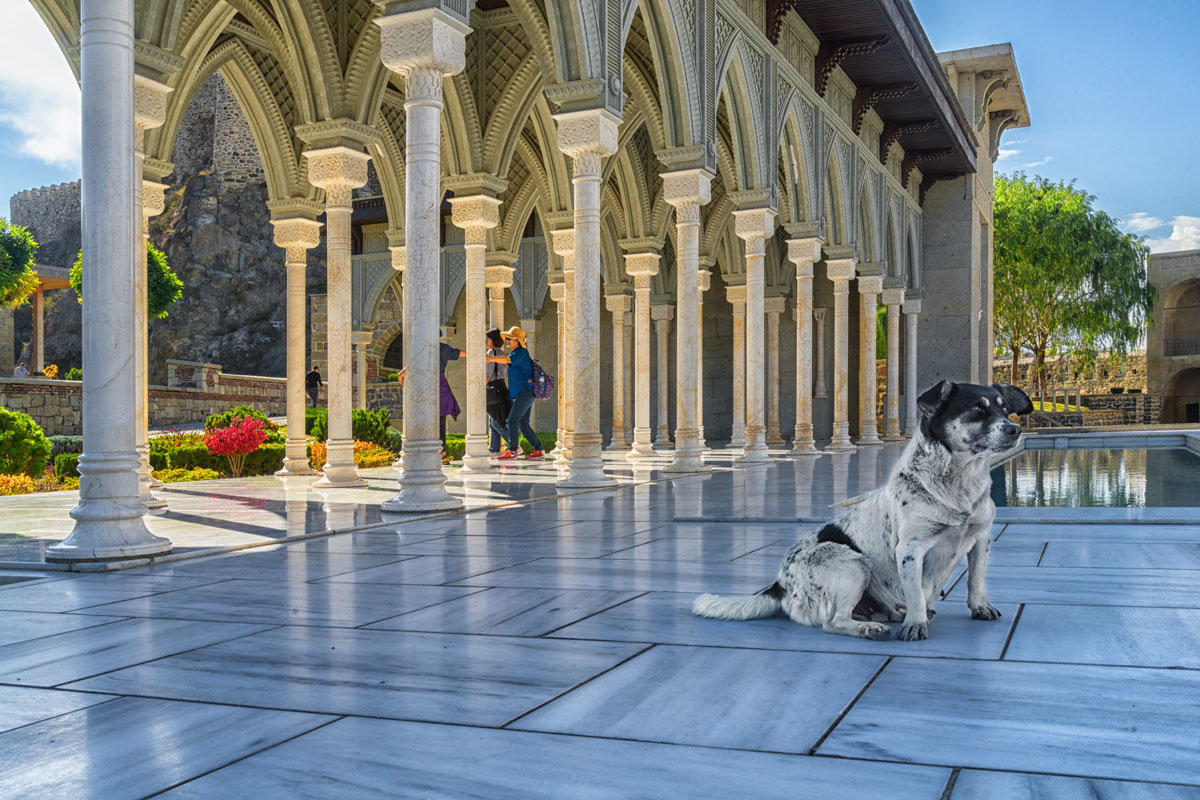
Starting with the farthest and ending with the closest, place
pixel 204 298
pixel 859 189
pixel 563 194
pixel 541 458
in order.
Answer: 1. pixel 204 298
2. pixel 859 189
3. pixel 563 194
4. pixel 541 458

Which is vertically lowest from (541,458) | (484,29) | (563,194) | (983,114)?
(541,458)

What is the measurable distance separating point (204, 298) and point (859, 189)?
34.0 m

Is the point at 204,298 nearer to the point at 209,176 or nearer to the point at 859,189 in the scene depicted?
the point at 209,176

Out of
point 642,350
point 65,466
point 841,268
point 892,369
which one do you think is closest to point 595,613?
point 642,350

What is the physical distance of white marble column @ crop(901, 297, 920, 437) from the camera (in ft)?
85.1

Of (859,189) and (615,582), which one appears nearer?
(615,582)

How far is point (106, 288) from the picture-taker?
17.3ft

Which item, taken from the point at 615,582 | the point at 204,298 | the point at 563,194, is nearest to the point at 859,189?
the point at 563,194

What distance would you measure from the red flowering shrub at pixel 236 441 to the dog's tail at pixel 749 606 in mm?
11124

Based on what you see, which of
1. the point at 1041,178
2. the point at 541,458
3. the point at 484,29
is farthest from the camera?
the point at 1041,178

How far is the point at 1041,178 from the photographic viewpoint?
38.9 meters

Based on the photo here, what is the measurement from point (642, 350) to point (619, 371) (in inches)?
251

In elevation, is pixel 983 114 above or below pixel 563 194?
above

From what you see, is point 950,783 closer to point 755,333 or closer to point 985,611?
point 985,611
